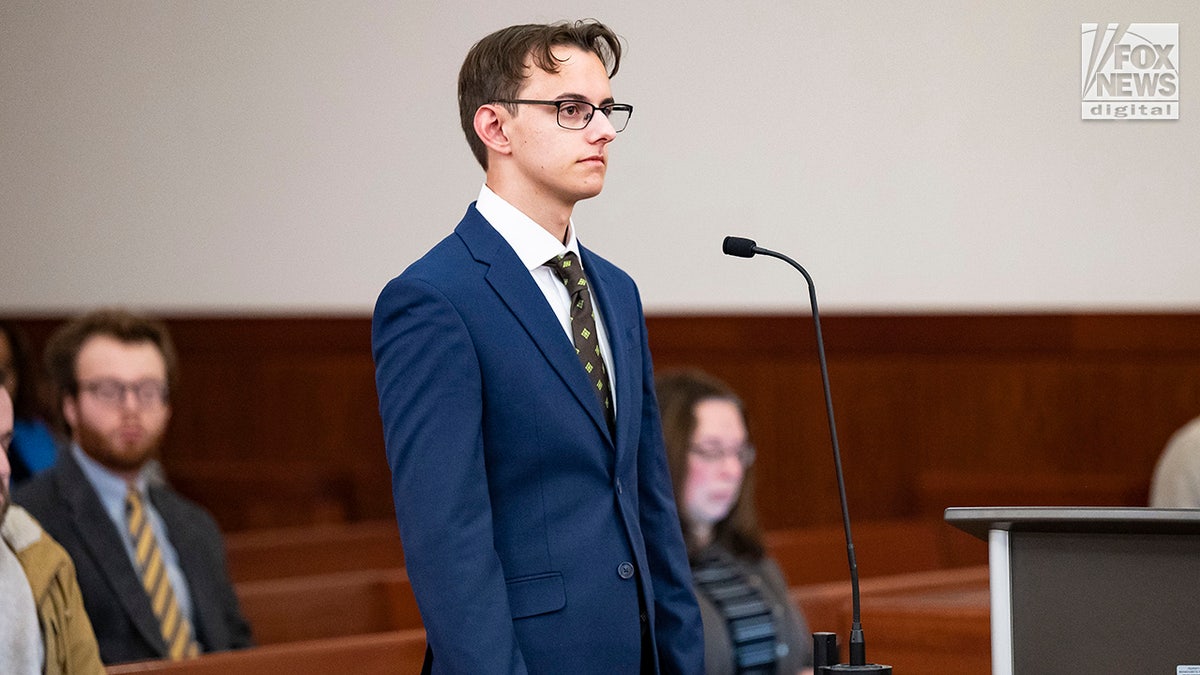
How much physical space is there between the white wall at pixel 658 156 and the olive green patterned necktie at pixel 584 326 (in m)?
0.61

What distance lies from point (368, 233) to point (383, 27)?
36 cm

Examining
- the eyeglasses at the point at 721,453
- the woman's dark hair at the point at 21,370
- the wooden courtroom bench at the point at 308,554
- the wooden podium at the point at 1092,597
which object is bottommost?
the wooden courtroom bench at the point at 308,554

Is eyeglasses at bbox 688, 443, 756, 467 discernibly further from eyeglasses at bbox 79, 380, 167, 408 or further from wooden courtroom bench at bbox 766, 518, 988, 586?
wooden courtroom bench at bbox 766, 518, 988, 586

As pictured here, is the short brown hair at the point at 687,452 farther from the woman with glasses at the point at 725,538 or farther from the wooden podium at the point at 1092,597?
the wooden podium at the point at 1092,597

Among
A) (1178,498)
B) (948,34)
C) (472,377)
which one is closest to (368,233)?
(472,377)

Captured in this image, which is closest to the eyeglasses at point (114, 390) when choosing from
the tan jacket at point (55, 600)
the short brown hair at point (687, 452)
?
the tan jacket at point (55, 600)

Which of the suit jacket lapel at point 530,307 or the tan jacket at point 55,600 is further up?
the suit jacket lapel at point 530,307

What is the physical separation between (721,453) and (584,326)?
56.8 inches

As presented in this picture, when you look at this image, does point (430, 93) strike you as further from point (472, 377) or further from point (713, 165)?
point (472, 377)

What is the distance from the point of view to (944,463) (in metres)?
6.36

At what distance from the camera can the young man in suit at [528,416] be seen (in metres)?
1.70

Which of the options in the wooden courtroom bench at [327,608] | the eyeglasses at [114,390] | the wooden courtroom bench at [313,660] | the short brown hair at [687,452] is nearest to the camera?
the wooden courtroom bench at [313,660]

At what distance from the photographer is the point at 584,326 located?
1899mm

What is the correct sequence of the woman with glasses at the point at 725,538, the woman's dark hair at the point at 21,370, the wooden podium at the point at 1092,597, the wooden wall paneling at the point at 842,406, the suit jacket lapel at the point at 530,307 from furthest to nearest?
the wooden wall paneling at the point at 842,406 < the woman's dark hair at the point at 21,370 < the woman with glasses at the point at 725,538 < the suit jacket lapel at the point at 530,307 < the wooden podium at the point at 1092,597
